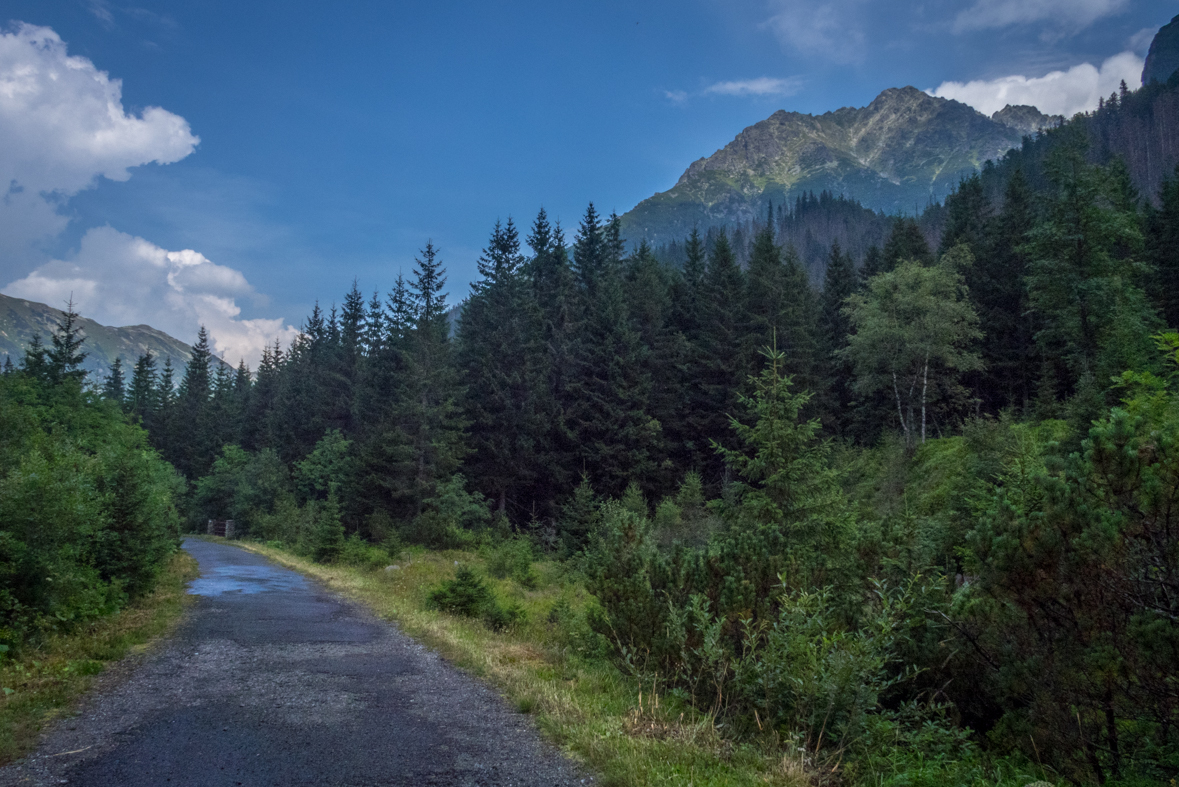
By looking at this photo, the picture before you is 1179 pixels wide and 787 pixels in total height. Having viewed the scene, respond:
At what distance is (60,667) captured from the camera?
267 inches

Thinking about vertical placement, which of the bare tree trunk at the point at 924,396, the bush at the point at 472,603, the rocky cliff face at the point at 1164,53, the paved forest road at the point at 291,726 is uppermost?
the rocky cliff face at the point at 1164,53

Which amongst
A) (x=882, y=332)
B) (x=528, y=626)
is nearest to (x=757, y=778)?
(x=528, y=626)

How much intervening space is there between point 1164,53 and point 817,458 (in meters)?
240

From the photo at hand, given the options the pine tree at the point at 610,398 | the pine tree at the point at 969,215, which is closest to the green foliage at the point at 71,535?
the pine tree at the point at 610,398

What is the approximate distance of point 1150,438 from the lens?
15.5 ft

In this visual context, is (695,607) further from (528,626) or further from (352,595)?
(352,595)

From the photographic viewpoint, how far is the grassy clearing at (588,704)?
14.8 ft

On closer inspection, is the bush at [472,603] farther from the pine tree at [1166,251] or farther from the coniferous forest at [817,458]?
the pine tree at [1166,251]

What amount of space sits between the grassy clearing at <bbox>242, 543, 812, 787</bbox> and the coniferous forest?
1.47 feet

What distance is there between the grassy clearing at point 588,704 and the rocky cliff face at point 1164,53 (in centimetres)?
22775

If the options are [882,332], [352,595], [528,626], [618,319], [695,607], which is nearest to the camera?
[695,607]

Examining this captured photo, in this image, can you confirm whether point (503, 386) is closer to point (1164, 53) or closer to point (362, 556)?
point (362, 556)

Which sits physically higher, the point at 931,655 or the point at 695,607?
the point at 695,607

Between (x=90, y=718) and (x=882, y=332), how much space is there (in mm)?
32964
